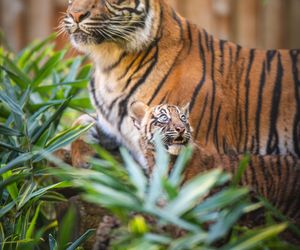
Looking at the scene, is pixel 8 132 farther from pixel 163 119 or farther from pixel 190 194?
pixel 190 194

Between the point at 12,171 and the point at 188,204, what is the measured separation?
201 centimetres

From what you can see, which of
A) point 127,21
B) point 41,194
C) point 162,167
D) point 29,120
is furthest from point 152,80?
point 162,167

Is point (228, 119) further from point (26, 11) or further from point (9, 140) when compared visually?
point (26, 11)

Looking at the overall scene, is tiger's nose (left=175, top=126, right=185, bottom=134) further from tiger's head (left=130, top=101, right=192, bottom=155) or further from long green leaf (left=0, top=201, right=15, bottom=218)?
long green leaf (left=0, top=201, right=15, bottom=218)

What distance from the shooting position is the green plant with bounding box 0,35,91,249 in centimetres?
414

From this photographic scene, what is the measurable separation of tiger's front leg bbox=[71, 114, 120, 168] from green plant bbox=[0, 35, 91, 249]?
0.64ft

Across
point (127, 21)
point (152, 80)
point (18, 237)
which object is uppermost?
point (127, 21)

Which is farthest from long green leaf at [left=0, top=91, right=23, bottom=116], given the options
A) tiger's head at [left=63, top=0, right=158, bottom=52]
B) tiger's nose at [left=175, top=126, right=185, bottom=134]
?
tiger's nose at [left=175, top=126, right=185, bottom=134]

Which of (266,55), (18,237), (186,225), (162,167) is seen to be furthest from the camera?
(266,55)

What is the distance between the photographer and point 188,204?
279 cm

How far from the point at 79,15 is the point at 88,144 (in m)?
0.89

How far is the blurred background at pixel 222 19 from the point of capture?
10.0m

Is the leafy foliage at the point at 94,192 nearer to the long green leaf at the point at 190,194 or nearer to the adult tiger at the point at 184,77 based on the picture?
the long green leaf at the point at 190,194

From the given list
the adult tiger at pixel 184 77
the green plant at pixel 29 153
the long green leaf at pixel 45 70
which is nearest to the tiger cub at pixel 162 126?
the green plant at pixel 29 153
